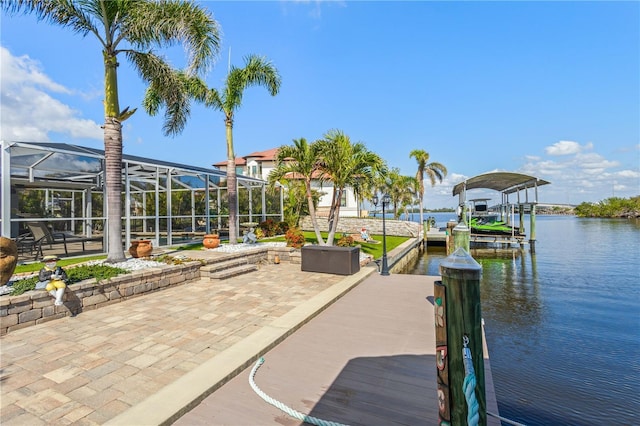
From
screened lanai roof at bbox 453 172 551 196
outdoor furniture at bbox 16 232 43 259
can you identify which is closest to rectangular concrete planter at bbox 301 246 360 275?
outdoor furniture at bbox 16 232 43 259

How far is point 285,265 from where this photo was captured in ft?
34.5

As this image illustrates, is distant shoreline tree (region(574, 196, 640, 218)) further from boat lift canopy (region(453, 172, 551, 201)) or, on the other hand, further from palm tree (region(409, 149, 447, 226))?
boat lift canopy (region(453, 172, 551, 201))

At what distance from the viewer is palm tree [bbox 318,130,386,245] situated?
37.3ft

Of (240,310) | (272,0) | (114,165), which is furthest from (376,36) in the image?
(240,310)

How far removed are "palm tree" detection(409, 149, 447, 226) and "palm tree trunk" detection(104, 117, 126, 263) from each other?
26798mm

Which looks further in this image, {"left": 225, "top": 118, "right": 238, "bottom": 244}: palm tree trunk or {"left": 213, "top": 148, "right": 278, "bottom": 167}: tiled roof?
{"left": 213, "top": 148, "right": 278, "bottom": 167}: tiled roof

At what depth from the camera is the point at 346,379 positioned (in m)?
3.23

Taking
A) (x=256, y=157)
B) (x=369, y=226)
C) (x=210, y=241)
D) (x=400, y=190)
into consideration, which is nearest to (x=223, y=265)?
(x=210, y=241)

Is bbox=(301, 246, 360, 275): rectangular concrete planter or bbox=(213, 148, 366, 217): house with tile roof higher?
bbox=(213, 148, 366, 217): house with tile roof

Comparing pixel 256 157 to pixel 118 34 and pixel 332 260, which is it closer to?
pixel 118 34

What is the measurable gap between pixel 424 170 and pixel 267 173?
16529mm

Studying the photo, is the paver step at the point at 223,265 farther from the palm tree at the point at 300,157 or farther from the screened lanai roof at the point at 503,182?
the screened lanai roof at the point at 503,182

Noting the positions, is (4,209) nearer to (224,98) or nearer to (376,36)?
(224,98)

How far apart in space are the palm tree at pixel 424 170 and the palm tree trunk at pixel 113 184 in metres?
26.8
